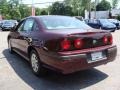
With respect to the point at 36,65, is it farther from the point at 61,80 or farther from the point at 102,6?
the point at 102,6

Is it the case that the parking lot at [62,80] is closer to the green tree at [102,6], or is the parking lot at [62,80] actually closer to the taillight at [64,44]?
the taillight at [64,44]

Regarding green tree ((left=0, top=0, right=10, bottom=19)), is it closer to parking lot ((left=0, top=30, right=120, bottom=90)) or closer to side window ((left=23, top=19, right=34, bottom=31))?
side window ((left=23, top=19, right=34, bottom=31))

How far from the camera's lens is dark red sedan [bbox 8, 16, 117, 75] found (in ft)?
16.7

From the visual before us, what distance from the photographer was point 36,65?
612 centimetres

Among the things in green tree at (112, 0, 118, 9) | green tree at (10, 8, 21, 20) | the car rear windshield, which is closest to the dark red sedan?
the car rear windshield

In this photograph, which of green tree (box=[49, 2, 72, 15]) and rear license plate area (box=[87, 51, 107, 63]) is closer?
rear license plate area (box=[87, 51, 107, 63])

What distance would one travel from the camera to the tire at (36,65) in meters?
5.89

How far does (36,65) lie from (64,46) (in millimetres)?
1319

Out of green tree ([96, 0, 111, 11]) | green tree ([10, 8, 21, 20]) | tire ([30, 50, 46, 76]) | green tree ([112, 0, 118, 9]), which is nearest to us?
tire ([30, 50, 46, 76])

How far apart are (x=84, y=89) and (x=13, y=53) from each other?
483 cm

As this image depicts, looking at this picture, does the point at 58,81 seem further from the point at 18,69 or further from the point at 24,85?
the point at 18,69

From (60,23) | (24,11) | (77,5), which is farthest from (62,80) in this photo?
(24,11)

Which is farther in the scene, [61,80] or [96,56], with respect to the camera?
[61,80]

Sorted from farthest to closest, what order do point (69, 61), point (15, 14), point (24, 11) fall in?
point (24, 11) < point (15, 14) < point (69, 61)
